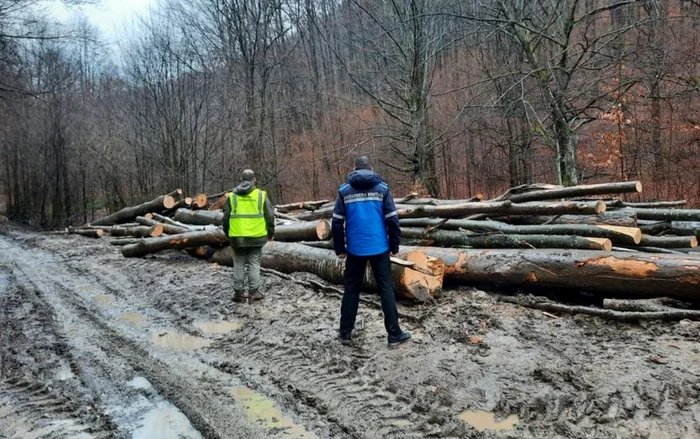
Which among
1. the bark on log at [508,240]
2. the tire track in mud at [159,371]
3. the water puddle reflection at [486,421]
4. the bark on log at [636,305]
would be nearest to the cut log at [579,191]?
the bark on log at [508,240]

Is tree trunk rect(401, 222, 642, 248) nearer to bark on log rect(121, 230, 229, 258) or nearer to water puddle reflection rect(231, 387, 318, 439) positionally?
bark on log rect(121, 230, 229, 258)

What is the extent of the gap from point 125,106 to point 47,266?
569 inches

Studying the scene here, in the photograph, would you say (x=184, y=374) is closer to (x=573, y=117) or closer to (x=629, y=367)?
(x=629, y=367)

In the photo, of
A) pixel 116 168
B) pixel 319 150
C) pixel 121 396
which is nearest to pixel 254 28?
pixel 319 150

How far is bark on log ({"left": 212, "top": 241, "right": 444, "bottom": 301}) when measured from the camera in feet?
21.1

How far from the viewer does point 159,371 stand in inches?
189

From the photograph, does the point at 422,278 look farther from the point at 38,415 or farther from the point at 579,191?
the point at 38,415

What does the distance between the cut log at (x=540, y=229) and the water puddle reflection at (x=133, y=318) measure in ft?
14.4

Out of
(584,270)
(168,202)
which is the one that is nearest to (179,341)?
(584,270)

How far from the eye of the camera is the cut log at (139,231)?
13.1 m

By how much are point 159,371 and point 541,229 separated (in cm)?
536

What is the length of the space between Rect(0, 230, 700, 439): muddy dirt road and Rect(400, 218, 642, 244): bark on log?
4.47ft

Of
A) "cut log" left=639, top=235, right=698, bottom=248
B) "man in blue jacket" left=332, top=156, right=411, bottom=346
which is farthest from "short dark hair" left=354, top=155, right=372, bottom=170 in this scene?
"cut log" left=639, top=235, right=698, bottom=248

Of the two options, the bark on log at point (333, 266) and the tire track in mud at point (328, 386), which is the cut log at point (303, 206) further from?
the tire track in mud at point (328, 386)
